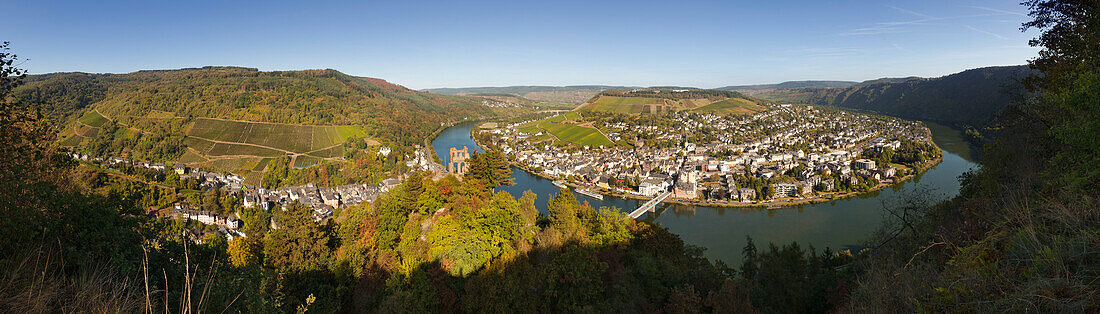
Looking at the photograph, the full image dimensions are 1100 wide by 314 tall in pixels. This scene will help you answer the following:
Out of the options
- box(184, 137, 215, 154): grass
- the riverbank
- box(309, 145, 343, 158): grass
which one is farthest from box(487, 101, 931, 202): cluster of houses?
box(184, 137, 215, 154): grass

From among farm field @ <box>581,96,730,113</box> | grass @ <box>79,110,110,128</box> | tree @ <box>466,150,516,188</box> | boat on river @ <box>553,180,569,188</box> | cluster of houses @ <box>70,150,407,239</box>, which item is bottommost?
boat on river @ <box>553,180,569,188</box>

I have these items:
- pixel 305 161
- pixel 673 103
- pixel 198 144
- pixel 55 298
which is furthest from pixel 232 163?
pixel 673 103

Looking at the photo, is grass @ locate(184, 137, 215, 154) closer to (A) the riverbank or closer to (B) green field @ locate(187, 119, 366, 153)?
(B) green field @ locate(187, 119, 366, 153)

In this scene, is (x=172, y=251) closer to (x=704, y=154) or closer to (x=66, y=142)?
(x=704, y=154)

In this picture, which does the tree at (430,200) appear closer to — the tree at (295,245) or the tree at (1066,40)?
the tree at (295,245)

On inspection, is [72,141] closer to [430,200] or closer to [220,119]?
[220,119]

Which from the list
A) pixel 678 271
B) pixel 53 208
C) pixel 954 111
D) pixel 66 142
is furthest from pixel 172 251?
pixel 954 111
